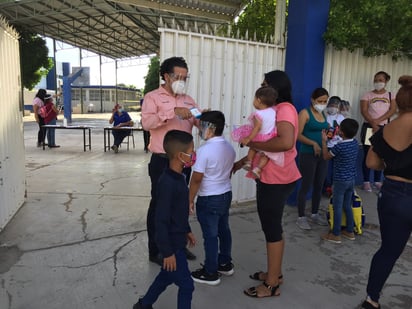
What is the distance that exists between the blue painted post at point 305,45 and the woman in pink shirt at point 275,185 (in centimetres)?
213

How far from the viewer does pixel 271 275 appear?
272 centimetres

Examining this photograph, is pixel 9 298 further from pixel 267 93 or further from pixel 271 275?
pixel 267 93

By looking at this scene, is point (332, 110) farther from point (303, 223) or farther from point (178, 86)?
point (178, 86)

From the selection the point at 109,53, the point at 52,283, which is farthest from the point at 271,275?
the point at 109,53

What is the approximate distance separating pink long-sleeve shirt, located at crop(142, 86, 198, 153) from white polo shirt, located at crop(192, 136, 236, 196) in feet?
1.56

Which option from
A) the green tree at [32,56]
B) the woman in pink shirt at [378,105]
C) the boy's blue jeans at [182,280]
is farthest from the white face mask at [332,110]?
the green tree at [32,56]

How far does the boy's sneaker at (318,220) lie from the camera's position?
14.0 feet

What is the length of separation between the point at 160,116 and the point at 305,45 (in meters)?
2.56

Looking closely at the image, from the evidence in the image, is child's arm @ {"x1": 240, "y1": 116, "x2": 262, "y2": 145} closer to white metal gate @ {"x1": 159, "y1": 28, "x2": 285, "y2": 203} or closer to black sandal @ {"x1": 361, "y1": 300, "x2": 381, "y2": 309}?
black sandal @ {"x1": 361, "y1": 300, "x2": 381, "y2": 309}

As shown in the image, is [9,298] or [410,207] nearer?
[410,207]

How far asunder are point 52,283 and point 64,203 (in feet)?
7.51

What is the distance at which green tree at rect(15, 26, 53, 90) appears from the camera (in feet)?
62.2

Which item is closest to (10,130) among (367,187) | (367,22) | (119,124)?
(367,22)

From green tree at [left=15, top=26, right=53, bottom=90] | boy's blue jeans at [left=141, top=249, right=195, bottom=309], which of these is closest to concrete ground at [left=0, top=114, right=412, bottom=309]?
boy's blue jeans at [left=141, top=249, right=195, bottom=309]
